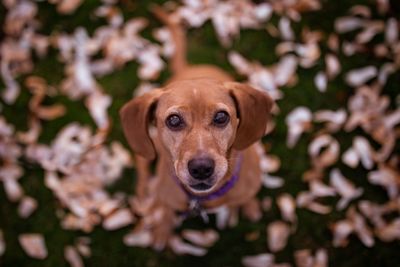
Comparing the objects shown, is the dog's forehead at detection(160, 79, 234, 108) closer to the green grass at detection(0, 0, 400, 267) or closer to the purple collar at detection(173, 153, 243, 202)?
the purple collar at detection(173, 153, 243, 202)

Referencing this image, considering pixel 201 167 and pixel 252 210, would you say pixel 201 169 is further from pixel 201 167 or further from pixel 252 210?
pixel 252 210

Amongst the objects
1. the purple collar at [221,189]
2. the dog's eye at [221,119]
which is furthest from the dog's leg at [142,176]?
the dog's eye at [221,119]

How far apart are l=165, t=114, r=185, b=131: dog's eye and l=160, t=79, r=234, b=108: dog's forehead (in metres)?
0.07

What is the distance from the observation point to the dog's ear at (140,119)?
2789mm

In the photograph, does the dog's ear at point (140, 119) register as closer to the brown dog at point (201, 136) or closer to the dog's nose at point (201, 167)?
the brown dog at point (201, 136)

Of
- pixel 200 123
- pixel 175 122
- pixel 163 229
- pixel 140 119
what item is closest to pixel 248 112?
pixel 200 123

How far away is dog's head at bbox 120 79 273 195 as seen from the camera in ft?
8.32

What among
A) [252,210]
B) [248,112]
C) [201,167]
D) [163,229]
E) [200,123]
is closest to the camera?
[201,167]

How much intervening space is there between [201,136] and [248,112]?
0.39m

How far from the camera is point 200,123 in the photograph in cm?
260

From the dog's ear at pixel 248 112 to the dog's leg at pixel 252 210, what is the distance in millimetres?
1031

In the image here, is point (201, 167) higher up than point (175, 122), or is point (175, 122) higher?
point (175, 122)

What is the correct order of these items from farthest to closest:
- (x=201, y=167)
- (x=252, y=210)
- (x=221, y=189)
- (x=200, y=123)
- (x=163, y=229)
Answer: (x=252, y=210), (x=163, y=229), (x=221, y=189), (x=200, y=123), (x=201, y=167)

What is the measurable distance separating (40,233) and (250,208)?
5.71 ft
